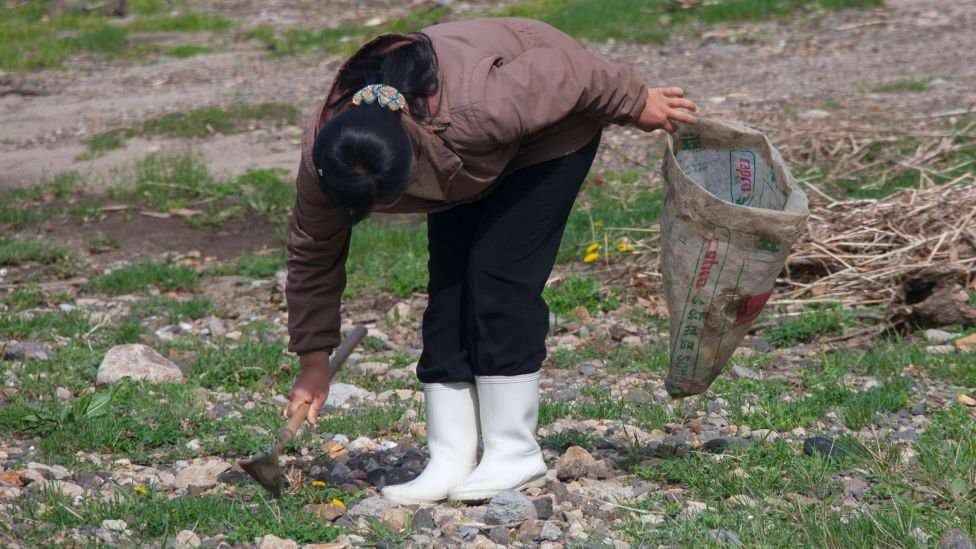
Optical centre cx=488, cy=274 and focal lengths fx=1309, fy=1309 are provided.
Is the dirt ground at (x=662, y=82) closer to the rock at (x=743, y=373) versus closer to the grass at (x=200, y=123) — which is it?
the grass at (x=200, y=123)

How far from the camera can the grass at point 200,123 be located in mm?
10094

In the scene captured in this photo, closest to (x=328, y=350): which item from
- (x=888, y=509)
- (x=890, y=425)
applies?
(x=888, y=509)

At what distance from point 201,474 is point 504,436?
938mm

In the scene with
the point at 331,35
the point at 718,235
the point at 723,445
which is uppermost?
the point at 718,235

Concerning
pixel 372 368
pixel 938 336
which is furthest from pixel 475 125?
pixel 938 336

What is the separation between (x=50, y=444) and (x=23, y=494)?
506 mm

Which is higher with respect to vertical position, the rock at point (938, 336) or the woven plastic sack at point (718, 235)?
the woven plastic sack at point (718, 235)

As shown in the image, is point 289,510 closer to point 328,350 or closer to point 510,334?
point 328,350

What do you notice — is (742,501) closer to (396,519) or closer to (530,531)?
(530,531)

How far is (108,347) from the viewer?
542 cm

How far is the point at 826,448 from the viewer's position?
3656mm

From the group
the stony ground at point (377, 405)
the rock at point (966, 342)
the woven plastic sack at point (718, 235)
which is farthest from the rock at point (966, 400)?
the woven plastic sack at point (718, 235)

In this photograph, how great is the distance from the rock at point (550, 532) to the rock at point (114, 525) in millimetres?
1050

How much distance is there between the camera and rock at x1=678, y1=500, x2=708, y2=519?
10.5 feet
